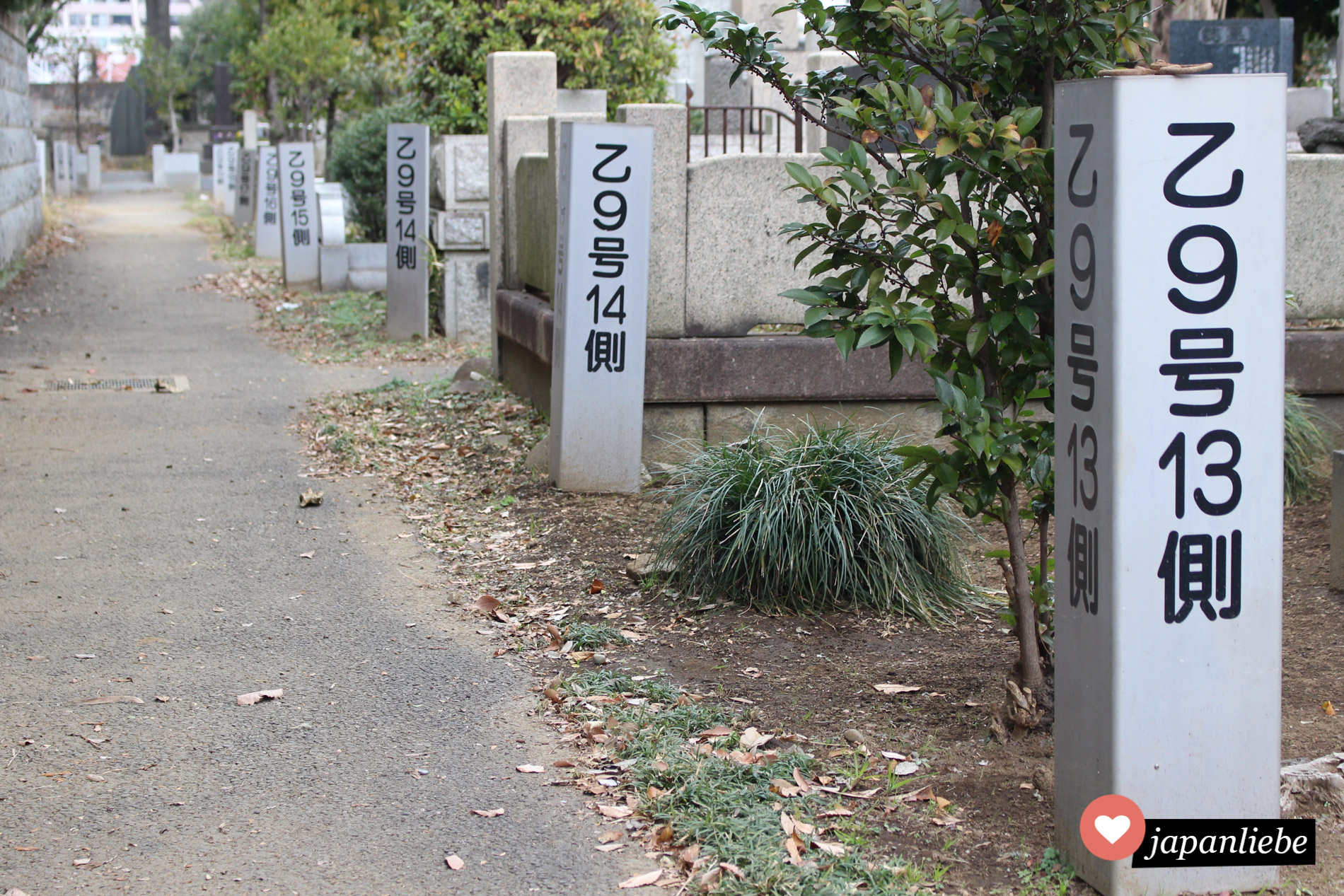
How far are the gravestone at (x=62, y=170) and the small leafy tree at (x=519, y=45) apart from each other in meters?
26.2

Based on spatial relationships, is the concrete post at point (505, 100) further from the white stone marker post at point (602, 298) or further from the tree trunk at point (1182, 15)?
the tree trunk at point (1182, 15)

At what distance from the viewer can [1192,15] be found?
14133mm

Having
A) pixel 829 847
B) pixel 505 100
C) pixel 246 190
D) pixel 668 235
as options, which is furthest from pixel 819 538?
pixel 246 190

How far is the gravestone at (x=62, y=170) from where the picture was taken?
114 ft

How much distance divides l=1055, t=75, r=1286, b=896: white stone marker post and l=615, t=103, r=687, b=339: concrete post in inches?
163

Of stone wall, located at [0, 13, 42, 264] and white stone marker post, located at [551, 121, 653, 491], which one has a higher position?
stone wall, located at [0, 13, 42, 264]

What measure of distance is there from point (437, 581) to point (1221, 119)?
12.6ft

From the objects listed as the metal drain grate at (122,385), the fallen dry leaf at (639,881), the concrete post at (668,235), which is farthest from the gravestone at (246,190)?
the fallen dry leaf at (639,881)

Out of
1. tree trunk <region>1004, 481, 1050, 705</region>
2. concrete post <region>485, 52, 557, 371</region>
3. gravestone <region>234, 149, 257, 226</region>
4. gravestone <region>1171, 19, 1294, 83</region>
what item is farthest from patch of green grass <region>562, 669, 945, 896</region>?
gravestone <region>234, 149, 257, 226</region>

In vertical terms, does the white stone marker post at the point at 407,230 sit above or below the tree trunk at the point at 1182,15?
below

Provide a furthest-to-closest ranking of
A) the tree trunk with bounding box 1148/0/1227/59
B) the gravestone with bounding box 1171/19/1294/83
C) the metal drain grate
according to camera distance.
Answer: the tree trunk with bounding box 1148/0/1227/59
the gravestone with bounding box 1171/19/1294/83
the metal drain grate

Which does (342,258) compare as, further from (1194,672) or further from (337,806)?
(1194,672)

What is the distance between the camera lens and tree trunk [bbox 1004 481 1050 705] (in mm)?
3766

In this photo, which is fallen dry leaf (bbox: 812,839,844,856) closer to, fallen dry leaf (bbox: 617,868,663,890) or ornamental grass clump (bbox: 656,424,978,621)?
fallen dry leaf (bbox: 617,868,663,890)
